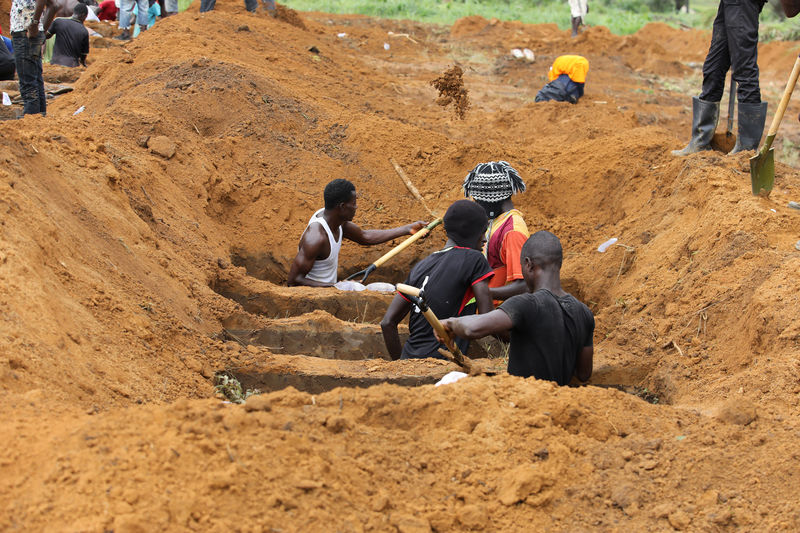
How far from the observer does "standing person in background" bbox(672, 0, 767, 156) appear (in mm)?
6707

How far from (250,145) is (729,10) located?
5170mm

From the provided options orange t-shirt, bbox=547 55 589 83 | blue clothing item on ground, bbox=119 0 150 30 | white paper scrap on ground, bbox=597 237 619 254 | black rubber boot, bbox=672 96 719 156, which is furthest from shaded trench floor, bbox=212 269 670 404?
blue clothing item on ground, bbox=119 0 150 30

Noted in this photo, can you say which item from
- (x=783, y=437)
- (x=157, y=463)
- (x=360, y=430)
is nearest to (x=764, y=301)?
(x=783, y=437)

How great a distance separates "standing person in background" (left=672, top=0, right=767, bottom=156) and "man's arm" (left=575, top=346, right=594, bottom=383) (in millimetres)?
3990

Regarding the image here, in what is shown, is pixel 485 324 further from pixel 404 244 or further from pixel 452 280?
pixel 404 244

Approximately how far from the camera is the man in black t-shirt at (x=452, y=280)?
15.0 ft

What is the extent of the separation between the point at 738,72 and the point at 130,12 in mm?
12573

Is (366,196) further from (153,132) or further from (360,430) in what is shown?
(360,430)

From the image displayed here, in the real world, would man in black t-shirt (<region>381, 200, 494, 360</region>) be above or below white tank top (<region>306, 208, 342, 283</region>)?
above

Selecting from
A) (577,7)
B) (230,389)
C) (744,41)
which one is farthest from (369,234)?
(577,7)

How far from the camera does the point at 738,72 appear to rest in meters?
6.82

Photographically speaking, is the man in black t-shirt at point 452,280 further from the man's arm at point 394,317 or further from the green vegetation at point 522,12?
the green vegetation at point 522,12

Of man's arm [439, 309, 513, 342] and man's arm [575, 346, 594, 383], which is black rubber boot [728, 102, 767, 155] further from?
man's arm [439, 309, 513, 342]

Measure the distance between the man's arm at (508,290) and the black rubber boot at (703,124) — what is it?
3.47 meters
